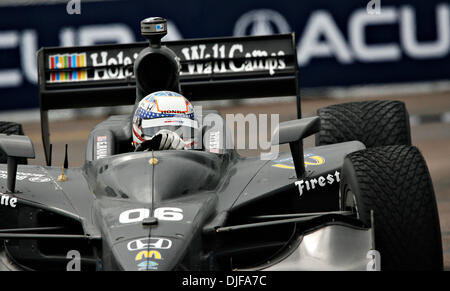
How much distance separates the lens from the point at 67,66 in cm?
790

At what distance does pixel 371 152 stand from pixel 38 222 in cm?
227

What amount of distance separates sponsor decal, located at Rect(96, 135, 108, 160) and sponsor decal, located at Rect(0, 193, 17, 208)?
835 millimetres

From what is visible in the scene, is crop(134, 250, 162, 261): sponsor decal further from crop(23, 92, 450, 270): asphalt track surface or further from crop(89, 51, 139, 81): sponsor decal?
crop(23, 92, 450, 270): asphalt track surface

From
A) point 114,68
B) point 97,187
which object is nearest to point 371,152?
point 97,187

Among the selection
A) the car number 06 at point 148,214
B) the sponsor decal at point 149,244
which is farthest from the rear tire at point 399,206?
the sponsor decal at point 149,244

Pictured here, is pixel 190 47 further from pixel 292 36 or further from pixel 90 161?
pixel 90 161

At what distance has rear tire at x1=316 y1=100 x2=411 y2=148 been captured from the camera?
291 inches

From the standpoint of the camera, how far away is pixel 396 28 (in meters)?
15.1

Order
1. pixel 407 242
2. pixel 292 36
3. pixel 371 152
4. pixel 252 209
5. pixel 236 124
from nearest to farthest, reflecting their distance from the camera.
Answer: pixel 407 242 → pixel 371 152 → pixel 252 209 → pixel 292 36 → pixel 236 124

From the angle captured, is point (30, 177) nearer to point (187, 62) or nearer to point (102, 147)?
point (102, 147)

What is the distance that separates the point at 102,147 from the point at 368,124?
2.13m

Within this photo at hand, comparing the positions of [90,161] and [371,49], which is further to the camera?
[371,49]

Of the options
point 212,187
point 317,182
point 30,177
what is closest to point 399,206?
point 317,182

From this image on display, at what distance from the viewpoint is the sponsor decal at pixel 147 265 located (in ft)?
15.5
